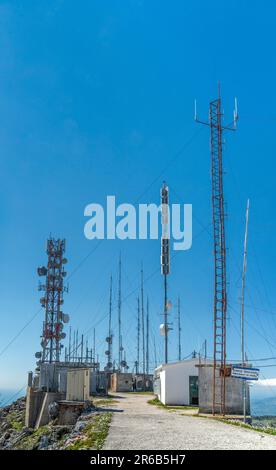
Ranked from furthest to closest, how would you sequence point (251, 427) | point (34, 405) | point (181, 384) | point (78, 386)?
→ 1. point (181, 384)
2. point (34, 405)
3. point (78, 386)
4. point (251, 427)

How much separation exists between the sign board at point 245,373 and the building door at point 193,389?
1393 centimetres

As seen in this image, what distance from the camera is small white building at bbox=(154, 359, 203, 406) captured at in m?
39.1

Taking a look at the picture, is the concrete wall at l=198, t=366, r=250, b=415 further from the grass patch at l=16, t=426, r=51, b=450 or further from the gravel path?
the grass patch at l=16, t=426, r=51, b=450

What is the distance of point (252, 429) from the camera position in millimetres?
22172

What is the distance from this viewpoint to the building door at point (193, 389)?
129ft

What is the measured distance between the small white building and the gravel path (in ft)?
46.1

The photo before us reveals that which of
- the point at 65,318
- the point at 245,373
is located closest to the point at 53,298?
the point at 65,318

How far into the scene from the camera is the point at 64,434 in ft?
85.7

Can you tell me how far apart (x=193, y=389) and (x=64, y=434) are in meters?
15.6

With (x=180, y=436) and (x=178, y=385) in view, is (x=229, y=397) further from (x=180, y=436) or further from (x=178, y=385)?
(x=180, y=436)

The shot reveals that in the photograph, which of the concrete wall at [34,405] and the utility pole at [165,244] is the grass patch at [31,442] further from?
the utility pole at [165,244]

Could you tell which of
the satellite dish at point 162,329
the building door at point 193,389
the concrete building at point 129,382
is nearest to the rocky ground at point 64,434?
the building door at point 193,389
